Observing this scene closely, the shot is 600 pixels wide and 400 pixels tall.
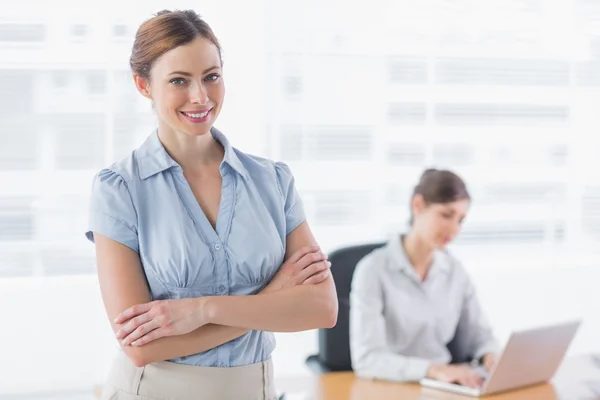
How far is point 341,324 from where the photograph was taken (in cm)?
351

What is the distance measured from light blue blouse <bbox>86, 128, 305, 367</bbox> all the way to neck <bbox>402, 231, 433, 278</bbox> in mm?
1697

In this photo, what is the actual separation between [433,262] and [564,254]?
208cm

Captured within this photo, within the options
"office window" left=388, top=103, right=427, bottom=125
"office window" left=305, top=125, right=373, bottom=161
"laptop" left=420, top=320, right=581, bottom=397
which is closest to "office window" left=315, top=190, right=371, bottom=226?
"office window" left=305, top=125, right=373, bottom=161

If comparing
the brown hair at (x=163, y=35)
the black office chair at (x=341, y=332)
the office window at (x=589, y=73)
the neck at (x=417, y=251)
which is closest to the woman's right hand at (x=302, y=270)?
the brown hair at (x=163, y=35)

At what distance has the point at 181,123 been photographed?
1857 mm

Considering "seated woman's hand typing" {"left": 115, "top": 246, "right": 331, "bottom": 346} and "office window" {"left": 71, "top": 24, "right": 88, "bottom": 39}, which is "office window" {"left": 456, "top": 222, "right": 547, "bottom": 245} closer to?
"office window" {"left": 71, "top": 24, "right": 88, "bottom": 39}

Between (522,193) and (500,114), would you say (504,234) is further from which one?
(500,114)

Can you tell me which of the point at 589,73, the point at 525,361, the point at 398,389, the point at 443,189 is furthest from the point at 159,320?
the point at 589,73

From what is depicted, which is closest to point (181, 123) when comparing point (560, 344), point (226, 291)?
point (226, 291)

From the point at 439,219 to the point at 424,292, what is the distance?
32 centimetres

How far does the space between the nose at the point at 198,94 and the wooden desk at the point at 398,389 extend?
1.35 m

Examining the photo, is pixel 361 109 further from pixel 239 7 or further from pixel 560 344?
pixel 560 344

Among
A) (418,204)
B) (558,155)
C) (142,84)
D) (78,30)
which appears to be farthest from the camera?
(558,155)

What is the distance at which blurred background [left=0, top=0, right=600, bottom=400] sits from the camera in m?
4.34
